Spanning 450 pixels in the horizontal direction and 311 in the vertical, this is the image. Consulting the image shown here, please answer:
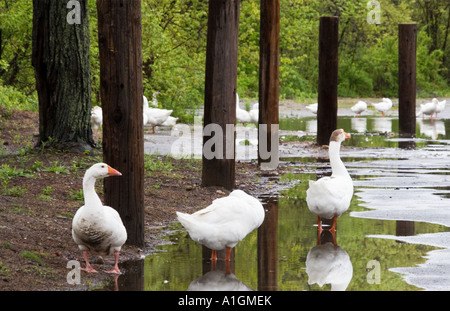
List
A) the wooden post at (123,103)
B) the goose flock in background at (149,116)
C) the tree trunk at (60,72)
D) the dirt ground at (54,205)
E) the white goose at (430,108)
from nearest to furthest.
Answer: the dirt ground at (54,205), the wooden post at (123,103), the tree trunk at (60,72), the goose flock in background at (149,116), the white goose at (430,108)

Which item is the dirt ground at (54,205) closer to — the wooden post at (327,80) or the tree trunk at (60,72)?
the tree trunk at (60,72)

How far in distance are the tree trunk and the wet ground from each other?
3638mm

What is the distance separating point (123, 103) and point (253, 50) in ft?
95.2

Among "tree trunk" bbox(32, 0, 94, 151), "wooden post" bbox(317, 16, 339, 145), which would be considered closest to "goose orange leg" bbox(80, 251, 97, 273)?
"tree trunk" bbox(32, 0, 94, 151)

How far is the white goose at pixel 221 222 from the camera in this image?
8164 mm

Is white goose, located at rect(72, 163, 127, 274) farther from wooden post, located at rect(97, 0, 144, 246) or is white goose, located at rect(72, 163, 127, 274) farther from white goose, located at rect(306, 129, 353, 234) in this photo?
white goose, located at rect(306, 129, 353, 234)

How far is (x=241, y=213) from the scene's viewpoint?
8.28 meters

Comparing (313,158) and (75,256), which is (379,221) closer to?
(75,256)

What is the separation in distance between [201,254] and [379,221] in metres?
2.96

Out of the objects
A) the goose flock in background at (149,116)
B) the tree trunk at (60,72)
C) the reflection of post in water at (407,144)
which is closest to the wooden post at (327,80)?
the reflection of post in water at (407,144)

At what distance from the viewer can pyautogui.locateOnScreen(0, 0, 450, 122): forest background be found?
966 inches

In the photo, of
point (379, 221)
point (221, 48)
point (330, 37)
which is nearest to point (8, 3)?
point (330, 37)

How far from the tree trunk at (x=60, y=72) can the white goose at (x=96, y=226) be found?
6.93m

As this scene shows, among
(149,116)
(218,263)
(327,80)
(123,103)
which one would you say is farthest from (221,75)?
(149,116)
